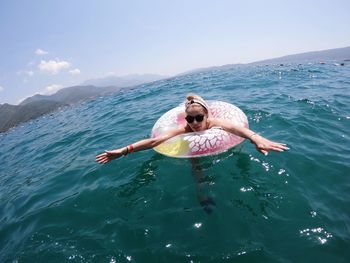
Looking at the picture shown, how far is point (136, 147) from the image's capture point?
561cm

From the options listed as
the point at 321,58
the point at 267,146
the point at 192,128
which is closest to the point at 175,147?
the point at 192,128

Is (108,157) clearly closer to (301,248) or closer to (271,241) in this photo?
(271,241)

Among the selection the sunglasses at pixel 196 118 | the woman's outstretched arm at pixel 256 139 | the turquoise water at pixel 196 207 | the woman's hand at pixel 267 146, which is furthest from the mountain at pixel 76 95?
the woman's hand at pixel 267 146

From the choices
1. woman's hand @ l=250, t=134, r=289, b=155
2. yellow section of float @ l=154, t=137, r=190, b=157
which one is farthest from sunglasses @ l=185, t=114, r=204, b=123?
woman's hand @ l=250, t=134, r=289, b=155

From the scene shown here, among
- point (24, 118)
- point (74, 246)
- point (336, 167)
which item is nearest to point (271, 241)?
point (336, 167)

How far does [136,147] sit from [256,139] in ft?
7.68

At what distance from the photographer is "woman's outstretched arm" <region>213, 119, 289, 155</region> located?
4111 millimetres

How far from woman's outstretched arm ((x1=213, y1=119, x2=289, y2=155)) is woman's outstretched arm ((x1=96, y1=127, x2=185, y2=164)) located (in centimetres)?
101

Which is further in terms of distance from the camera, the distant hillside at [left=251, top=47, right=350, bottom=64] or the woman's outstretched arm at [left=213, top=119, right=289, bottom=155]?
the distant hillside at [left=251, top=47, right=350, bottom=64]

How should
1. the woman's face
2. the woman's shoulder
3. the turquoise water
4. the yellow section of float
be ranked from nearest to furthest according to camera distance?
the turquoise water < the woman's face < the yellow section of float < the woman's shoulder

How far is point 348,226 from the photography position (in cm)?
406

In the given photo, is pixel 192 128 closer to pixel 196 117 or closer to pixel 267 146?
pixel 196 117

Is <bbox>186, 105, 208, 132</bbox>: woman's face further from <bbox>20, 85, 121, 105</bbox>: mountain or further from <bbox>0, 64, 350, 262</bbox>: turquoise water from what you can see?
<bbox>20, 85, 121, 105</bbox>: mountain

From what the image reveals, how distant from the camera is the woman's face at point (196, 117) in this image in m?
5.79
